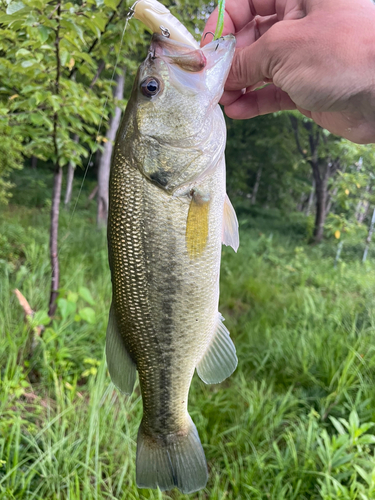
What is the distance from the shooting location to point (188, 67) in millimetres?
1247

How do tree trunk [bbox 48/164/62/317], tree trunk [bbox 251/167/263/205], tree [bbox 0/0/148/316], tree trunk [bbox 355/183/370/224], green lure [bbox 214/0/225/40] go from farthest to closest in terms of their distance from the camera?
tree trunk [bbox 251/167/263/205] → tree trunk [bbox 355/183/370/224] → tree trunk [bbox 48/164/62/317] → tree [bbox 0/0/148/316] → green lure [bbox 214/0/225/40]

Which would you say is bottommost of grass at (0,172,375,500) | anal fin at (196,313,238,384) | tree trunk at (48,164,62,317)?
grass at (0,172,375,500)

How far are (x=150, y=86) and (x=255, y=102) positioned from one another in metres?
0.86

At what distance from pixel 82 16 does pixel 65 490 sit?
Answer: 322 cm

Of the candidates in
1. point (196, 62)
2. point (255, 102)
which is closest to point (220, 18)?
point (196, 62)

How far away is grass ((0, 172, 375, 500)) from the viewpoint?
7.40 ft

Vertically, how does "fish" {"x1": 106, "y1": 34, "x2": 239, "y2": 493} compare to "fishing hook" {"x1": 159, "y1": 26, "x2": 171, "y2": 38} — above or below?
below

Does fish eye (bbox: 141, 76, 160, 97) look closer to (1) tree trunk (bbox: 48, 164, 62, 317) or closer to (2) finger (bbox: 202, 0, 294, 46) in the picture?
(2) finger (bbox: 202, 0, 294, 46)

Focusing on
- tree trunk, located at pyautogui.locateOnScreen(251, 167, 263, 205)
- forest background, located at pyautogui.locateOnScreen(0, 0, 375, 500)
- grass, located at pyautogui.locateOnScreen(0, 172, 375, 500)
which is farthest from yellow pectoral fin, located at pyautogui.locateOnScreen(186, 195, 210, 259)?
tree trunk, located at pyautogui.locateOnScreen(251, 167, 263, 205)

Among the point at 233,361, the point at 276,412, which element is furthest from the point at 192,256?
the point at 276,412

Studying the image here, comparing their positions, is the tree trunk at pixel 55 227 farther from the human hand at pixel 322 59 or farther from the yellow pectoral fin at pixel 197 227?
the yellow pectoral fin at pixel 197 227

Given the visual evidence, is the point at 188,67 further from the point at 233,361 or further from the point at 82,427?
the point at 82,427

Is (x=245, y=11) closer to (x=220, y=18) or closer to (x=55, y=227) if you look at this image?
(x=220, y=18)

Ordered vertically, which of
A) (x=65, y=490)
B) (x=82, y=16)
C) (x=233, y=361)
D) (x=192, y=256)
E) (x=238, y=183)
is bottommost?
(x=238, y=183)
